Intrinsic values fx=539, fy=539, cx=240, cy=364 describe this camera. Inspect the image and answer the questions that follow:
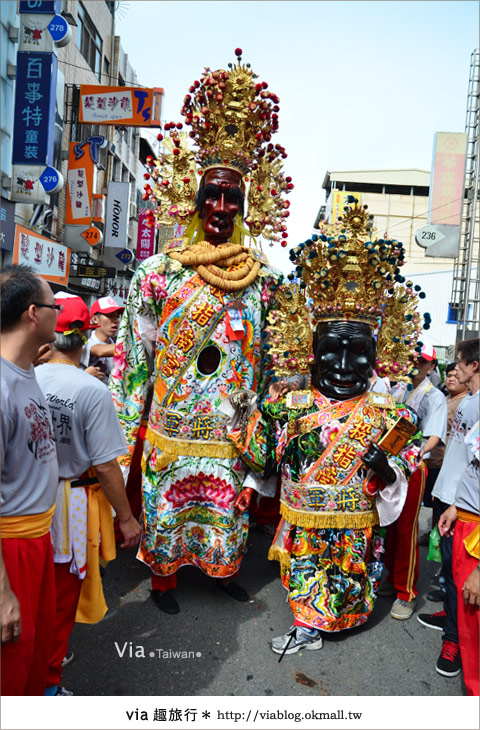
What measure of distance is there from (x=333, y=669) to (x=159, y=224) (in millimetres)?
2621

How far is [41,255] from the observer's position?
9.09m

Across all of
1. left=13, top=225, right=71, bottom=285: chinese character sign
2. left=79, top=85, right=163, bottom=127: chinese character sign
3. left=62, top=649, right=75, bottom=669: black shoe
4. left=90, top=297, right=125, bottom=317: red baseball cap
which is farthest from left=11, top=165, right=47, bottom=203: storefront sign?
left=62, top=649, right=75, bottom=669: black shoe

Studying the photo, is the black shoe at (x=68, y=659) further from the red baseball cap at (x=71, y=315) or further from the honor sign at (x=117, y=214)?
the honor sign at (x=117, y=214)

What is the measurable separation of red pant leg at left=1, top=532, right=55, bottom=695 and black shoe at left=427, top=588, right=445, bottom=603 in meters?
2.49

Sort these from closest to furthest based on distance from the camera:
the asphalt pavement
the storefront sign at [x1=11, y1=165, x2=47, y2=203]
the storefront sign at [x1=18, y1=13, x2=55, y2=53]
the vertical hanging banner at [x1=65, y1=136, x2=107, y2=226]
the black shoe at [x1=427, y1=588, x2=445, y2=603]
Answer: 1. the asphalt pavement
2. the black shoe at [x1=427, y1=588, x2=445, y2=603]
3. the storefront sign at [x1=18, y1=13, x2=55, y2=53]
4. the storefront sign at [x1=11, y1=165, x2=47, y2=203]
5. the vertical hanging banner at [x1=65, y1=136, x2=107, y2=226]

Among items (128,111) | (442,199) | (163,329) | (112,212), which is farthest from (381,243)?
(112,212)

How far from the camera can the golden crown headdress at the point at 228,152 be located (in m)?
3.09

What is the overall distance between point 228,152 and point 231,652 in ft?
8.87

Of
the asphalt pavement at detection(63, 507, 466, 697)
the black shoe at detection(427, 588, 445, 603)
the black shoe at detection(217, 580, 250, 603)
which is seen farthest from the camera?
the black shoe at detection(427, 588, 445, 603)

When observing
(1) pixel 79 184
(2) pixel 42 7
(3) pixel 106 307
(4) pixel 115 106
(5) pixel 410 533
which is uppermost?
(4) pixel 115 106

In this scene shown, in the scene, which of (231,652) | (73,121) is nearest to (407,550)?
(231,652)

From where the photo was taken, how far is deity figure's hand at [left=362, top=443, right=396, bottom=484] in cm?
271

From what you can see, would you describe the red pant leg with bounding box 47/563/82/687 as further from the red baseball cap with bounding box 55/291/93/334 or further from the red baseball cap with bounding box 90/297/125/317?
the red baseball cap with bounding box 90/297/125/317

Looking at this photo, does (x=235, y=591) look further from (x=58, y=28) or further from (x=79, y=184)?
(x=79, y=184)
